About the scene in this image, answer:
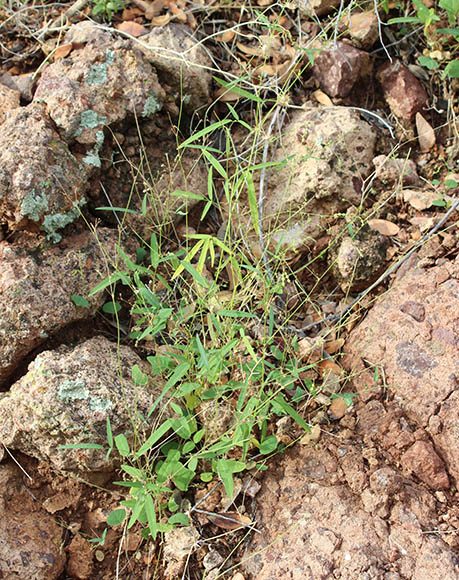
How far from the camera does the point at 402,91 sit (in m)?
2.66

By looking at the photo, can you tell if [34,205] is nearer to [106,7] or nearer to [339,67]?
[106,7]

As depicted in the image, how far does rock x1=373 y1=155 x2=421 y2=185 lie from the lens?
2.53 metres

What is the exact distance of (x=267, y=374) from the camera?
2.10m

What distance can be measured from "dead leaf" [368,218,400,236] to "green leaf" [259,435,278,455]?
1021 millimetres

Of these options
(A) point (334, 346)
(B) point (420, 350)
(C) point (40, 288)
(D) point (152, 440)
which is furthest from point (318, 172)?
(D) point (152, 440)

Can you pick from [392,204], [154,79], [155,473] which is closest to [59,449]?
[155,473]

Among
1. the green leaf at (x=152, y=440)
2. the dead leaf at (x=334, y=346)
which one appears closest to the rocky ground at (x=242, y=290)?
the dead leaf at (x=334, y=346)

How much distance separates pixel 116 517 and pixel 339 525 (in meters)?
0.71

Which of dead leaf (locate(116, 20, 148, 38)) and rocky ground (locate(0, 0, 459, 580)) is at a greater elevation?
dead leaf (locate(116, 20, 148, 38))

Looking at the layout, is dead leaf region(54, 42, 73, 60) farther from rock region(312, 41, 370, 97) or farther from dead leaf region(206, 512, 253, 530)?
dead leaf region(206, 512, 253, 530)

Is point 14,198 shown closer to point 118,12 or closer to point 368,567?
point 118,12

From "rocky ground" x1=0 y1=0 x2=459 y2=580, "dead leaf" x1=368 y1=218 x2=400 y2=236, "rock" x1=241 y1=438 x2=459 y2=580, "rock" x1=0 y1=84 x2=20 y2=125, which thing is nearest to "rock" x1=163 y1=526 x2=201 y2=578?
"rocky ground" x1=0 y1=0 x2=459 y2=580

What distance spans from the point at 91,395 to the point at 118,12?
184 centimetres

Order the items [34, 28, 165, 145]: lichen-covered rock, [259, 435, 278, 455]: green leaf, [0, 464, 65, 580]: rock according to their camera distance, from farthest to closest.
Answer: [34, 28, 165, 145]: lichen-covered rock, [259, 435, 278, 455]: green leaf, [0, 464, 65, 580]: rock
